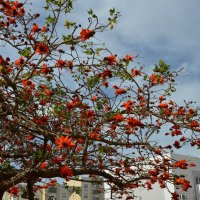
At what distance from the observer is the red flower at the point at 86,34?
5.52 m

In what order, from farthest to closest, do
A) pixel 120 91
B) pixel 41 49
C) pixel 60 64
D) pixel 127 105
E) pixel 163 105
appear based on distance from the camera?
pixel 163 105, pixel 120 91, pixel 127 105, pixel 60 64, pixel 41 49

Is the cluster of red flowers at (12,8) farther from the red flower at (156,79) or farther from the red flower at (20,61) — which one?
the red flower at (156,79)

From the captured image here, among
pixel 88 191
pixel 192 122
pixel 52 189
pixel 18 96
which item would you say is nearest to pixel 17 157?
pixel 18 96

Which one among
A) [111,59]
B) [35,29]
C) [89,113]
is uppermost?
[35,29]

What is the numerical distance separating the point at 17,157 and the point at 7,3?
2675 millimetres

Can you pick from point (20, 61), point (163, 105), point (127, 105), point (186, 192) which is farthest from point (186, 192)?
point (20, 61)

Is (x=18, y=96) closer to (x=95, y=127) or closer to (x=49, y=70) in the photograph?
(x=49, y=70)

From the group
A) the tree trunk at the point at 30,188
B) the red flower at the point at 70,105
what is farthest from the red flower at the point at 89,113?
the tree trunk at the point at 30,188

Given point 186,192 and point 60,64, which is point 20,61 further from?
point 186,192

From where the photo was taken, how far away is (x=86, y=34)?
18.1ft

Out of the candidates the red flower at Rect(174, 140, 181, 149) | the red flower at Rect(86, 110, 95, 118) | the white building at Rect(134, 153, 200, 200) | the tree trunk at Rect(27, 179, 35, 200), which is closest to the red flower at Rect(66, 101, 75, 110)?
the red flower at Rect(86, 110, 95, 118)

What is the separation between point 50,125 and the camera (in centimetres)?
603

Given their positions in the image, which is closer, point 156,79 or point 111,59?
point 111,59

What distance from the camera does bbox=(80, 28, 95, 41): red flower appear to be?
5523mm
